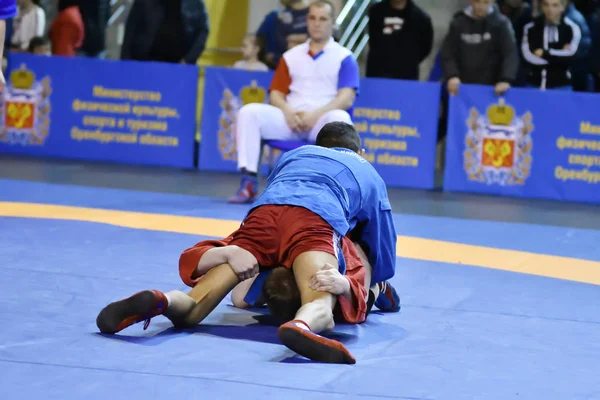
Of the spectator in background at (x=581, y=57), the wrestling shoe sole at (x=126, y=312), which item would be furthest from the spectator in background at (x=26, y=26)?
the wrestling shoe sole at (x=126, y=312)

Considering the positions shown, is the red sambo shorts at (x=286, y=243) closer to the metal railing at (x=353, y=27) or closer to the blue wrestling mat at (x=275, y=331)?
the blue wrestling mat at (x=275, y=331)

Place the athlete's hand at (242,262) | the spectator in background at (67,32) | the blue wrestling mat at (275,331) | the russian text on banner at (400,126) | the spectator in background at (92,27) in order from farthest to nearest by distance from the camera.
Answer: the spectator in background at (92,27) → the spectator in background at (67,32) → the russian text on banner at (400,126) → the athlete's hand at (242,262) → the blue wrestling mat at (275,331)

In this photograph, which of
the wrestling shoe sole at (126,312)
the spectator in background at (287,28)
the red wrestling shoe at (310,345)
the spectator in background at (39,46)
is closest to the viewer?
the red wrestling shoe at (310,345)

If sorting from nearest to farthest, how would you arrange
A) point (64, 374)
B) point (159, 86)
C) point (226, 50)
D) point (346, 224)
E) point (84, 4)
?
point (64, 374) → point (346, 224) → point (159, 86) → point (84, 4) → point (226, 50)

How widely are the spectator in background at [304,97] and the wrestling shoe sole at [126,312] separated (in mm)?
4352

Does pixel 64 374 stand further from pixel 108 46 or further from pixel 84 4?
pixel 108 46

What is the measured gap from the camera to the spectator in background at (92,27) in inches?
461

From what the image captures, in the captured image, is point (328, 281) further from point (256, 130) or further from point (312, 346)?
point (256, 130)

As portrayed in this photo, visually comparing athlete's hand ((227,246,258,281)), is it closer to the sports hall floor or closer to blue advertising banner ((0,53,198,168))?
the sports hall floor

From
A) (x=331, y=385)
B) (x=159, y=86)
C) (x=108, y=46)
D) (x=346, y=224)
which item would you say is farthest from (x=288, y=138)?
(x=108, y=46)

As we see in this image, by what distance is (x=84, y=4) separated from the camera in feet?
38.4

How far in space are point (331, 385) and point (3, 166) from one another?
7.00 meters

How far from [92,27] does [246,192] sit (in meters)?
4.51

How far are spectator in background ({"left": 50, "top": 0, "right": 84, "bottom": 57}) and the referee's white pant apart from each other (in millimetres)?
3766
